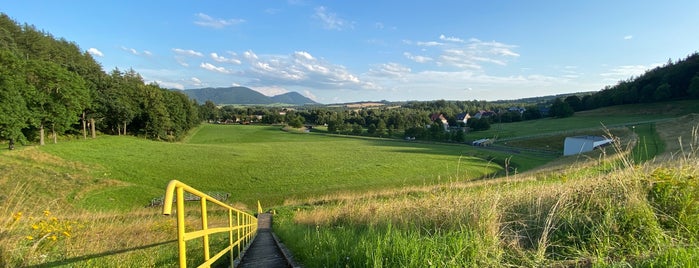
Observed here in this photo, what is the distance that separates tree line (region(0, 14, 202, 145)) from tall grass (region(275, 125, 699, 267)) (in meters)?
46.3

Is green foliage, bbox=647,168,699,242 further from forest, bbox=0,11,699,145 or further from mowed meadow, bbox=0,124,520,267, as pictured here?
forest, bbox=0,11,699,145

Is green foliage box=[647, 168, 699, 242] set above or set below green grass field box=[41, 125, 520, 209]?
above

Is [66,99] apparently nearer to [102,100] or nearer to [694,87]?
[102,100]

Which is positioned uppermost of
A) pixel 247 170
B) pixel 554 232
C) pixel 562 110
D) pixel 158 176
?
pixel 562 110

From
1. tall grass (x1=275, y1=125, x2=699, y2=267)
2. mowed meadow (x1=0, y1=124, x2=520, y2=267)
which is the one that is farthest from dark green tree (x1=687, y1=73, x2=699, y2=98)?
tall grass (x1=275, y1=125, x2=699, y2=267)

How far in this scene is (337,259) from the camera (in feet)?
11.9

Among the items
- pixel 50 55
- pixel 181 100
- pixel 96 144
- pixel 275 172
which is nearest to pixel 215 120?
pixel 181 100

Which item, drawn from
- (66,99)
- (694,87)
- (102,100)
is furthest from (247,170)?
(694,87)

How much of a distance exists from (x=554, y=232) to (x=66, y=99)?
57.9 m

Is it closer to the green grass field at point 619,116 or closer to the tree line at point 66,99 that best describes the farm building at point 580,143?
the green grass field at point 619,116

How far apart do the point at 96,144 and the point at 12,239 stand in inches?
1986

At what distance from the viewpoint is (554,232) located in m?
4.26

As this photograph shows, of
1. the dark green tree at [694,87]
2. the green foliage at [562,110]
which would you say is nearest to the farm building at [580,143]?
the dark green tree at [694,87]

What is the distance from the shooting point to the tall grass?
330 cm
